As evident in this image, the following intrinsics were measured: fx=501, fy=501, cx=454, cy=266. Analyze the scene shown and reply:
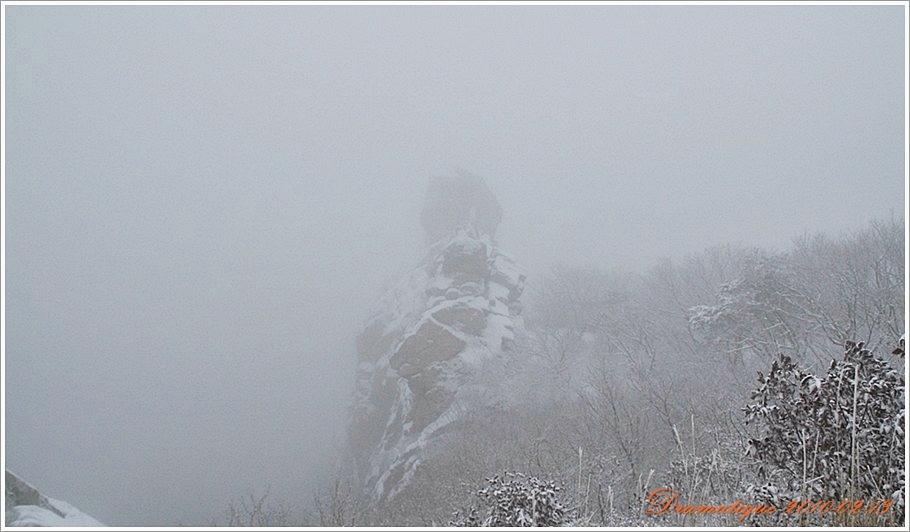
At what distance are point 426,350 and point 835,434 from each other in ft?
106

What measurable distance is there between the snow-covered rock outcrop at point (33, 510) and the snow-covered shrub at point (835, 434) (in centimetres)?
1298

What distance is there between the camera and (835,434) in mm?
4410

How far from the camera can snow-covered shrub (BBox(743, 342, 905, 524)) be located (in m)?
4.15

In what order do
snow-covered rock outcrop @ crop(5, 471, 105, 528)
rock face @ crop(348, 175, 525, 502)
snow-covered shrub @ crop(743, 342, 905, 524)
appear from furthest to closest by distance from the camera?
rock face @ crop(348, 175, 525, 502) → snow-covered rock outcrop @ crop(5, 471, 105, 528) → snow-covered shrub @ crop(743, 342, 905, 524)

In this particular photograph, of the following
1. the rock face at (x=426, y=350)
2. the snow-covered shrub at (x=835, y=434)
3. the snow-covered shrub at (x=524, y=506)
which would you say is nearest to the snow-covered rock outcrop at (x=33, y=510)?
the snow-covered shrub at (x=524, y=506)

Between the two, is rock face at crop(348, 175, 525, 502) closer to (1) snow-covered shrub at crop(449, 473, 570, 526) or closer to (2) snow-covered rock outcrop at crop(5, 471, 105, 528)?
(2) snow-covered rock outcrop at crop(5, 471, 105, 528)

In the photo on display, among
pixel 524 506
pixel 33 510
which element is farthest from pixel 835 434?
pixel 33 510

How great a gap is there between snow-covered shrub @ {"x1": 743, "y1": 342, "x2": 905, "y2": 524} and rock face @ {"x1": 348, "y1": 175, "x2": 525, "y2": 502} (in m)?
24.0

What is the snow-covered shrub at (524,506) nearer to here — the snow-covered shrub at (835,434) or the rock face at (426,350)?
the snow-covered shrub at (835,434)

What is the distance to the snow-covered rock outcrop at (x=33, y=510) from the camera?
1049cm

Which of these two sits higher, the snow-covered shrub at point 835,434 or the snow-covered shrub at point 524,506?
the snow-covered shrub at point 835,434

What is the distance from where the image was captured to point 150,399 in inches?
4097


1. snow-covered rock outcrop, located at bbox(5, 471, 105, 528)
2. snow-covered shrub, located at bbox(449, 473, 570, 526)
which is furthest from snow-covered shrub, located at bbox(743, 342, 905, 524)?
snow-covered rock outcrop, located at bbox(5, 471, 105, 528)

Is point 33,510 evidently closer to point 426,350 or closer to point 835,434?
point 835,434
